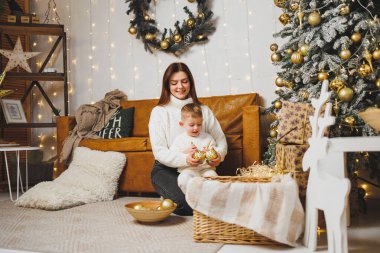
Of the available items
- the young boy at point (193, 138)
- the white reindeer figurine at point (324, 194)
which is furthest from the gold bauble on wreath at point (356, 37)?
the young boy at point (193, 138)

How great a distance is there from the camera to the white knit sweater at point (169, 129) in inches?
101

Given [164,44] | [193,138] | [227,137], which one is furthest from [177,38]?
[193,138]

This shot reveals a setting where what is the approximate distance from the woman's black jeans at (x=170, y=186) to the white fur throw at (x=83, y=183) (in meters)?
0.62

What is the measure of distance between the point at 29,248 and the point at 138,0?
114 inches

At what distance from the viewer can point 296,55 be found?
8.17 ft

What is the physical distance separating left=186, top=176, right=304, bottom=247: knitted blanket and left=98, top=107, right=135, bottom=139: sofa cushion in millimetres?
1880

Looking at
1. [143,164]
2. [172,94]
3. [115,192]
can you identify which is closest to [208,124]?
[172,94]

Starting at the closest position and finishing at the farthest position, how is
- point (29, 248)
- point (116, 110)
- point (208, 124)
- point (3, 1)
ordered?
1. point (29, 248)
2. point (208, 124)
3. point (116, 110)
4. point (3, 1)

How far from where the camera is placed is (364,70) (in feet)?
7.37

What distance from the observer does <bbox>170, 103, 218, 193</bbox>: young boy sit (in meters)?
2.44

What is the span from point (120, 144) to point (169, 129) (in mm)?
730

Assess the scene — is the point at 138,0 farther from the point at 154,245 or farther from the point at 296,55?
the point at 154,245

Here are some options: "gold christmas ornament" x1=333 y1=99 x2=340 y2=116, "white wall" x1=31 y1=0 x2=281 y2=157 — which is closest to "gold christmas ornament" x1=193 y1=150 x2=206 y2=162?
"gold christmas ornament" x1=333 y1=99 x2=340 y2=116

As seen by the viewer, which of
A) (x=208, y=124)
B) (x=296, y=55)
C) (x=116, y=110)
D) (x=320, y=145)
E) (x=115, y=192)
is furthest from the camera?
(x=116, y=110)
